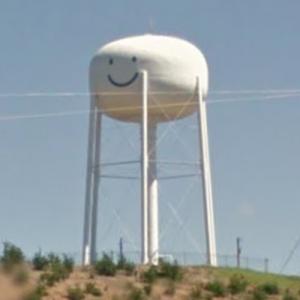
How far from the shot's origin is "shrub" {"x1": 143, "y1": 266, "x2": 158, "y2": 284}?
56062mm

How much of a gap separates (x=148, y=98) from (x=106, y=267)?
910 inches

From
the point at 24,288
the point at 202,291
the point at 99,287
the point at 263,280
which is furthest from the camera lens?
the point at 263,280

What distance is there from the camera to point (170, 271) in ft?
191

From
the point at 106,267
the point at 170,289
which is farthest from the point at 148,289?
the point at 106,267

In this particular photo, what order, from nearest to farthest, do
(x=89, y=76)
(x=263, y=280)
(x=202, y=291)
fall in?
1. (x=202, y=291)
2. (x=263, y=280)
3. (x=89, y=76)

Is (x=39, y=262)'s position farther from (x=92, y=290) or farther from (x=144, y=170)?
(x=144, y=170)

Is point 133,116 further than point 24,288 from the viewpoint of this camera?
Yes

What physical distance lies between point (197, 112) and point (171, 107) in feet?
5.56

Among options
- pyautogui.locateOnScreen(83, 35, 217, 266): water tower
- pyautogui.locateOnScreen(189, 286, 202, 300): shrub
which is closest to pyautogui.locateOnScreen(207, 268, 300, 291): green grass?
pyautogui.locateOnScreen(189, 286, 202, 300): shrub

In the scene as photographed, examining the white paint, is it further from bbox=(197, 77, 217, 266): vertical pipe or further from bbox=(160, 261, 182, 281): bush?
bbox=(160, 261, 182, 281): bush

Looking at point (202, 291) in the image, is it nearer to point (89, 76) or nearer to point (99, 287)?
point (99, 287)

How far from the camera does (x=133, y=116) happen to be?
264 feet

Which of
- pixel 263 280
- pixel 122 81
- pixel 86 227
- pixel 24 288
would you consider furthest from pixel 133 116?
pixel 24 288

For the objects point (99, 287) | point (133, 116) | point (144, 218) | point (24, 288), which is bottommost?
point (24, 288)
